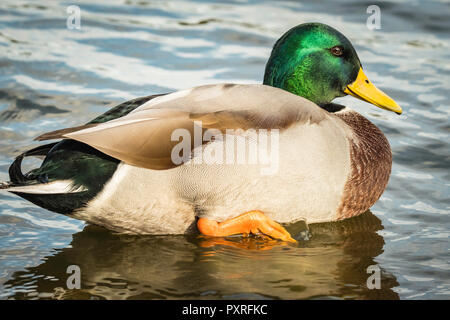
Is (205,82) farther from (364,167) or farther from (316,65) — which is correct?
(364,167)

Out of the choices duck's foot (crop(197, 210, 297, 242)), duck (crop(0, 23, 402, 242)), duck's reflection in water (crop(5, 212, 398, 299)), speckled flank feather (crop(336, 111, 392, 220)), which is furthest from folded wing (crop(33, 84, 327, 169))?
duck's reflection in water (crop(5, 212, 398, 299))

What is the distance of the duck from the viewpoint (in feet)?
12.9

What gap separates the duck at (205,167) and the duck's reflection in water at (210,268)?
0.12m

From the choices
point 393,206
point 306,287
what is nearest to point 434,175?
point 393,206

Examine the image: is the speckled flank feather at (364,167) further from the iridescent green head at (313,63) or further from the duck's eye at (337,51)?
the duck's eye at (337,51)

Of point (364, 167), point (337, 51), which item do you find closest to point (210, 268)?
point (364, 167)

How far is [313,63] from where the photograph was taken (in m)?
4.79

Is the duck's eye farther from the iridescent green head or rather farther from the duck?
the duck

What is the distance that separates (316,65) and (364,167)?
2.41ft

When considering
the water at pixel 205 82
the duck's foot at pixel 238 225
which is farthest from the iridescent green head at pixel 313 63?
the duck's foot at pixel 238 225

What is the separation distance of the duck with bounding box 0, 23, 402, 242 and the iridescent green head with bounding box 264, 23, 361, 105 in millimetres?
366
